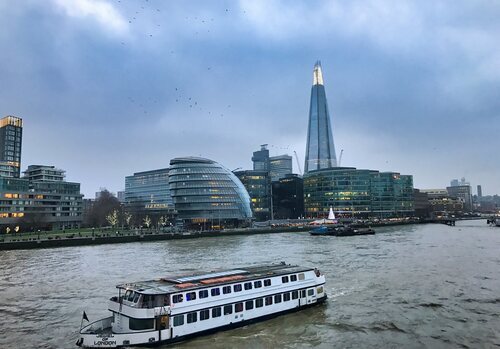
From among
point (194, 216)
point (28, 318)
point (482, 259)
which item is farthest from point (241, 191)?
point (28, 318)

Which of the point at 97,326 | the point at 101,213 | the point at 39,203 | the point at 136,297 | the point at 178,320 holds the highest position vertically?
the point at 39,203

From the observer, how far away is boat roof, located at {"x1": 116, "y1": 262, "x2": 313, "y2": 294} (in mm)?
29206

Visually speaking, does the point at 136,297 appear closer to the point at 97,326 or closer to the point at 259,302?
the point at 97,326

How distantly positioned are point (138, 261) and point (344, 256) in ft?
120

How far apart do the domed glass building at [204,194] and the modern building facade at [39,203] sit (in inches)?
1771

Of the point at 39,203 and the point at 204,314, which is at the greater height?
the point at 39,203

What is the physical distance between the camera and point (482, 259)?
63.4m

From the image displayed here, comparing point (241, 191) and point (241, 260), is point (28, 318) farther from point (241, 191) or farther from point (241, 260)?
point (241, 191)

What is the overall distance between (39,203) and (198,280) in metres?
145

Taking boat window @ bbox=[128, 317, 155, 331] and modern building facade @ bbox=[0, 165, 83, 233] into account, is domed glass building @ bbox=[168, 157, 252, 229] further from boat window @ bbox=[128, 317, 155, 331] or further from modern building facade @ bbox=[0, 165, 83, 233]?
boat window @ bbox=[128, 317, 155, 331]

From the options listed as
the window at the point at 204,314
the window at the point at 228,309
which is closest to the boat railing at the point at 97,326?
the window at the point at 204,314

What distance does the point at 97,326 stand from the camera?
27781 millimetres

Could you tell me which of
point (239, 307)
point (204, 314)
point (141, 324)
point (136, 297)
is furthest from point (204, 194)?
point (141, 324)

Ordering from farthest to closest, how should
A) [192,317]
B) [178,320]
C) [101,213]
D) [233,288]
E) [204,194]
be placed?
[204,194]
[101,213]
[233,288]
[192,317]
[178,320]
